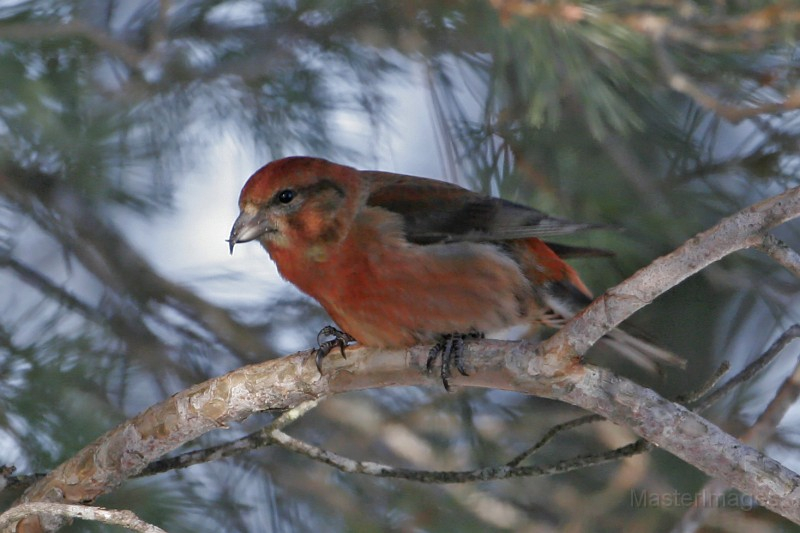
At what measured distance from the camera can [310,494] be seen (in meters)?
2.77

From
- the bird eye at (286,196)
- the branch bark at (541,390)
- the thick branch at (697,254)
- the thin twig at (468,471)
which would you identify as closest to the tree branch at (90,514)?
the branch bark at (541,390)

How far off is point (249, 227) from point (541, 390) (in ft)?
3.25

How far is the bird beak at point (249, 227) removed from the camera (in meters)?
2.54

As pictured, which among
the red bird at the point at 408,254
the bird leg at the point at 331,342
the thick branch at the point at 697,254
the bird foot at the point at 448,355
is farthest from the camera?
the red bird at the point at 408,254

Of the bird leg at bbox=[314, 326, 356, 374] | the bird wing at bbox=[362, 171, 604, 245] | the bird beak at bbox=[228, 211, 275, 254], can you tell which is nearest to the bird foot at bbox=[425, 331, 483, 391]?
the bird leg at bbox=[314, 326, 356, 374]

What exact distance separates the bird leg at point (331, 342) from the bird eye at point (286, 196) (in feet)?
1.14

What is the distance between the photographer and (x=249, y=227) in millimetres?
2564

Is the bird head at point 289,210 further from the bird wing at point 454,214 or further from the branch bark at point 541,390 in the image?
the branch bark at point 541,390

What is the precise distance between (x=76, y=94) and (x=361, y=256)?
0.87 m

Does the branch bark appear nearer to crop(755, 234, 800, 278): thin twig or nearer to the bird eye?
crop(755, 234, 800, 278): thin twig

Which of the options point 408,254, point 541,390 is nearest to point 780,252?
point 541,390

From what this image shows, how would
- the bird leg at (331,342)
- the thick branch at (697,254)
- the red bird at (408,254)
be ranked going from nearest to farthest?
1. the thick branch at (697,254)
2. the bird leg at (331,342)
3. the red bird at (408,254)

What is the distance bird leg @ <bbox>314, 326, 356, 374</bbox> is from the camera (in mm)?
2184

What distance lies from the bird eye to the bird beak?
65 mm
